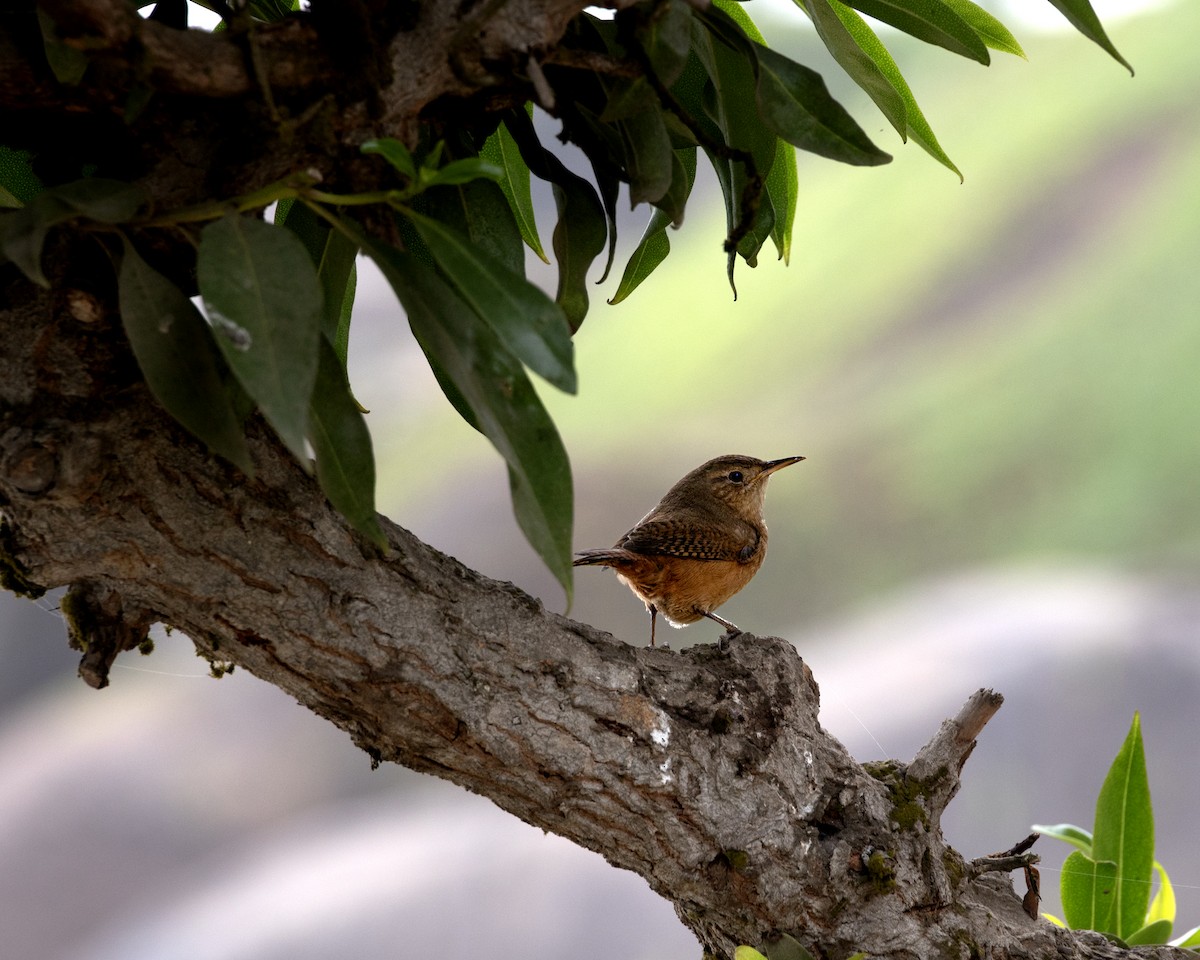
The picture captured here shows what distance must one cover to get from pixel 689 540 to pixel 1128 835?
815mm

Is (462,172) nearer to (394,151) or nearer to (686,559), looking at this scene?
(394,151)

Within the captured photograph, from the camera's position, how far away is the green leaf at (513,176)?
4.58 ft

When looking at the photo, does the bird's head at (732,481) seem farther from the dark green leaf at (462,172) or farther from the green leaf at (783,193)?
the dark green leaf at (462,172)

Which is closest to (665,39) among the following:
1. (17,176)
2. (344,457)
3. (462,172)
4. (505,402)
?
(462,172)

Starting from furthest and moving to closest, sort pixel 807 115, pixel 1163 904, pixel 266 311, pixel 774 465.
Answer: pixel 774 465 → pixel 1163 904 → pixel 807 115 → pixel 266 311

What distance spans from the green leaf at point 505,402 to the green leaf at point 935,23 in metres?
0.69

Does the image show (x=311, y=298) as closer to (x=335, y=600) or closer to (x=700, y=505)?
(x=335, y=600)

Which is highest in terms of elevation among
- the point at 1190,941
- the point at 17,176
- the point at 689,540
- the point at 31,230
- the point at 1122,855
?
the point at 17,176

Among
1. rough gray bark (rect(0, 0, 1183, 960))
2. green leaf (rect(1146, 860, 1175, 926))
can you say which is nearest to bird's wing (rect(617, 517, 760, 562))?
rough gray bark (rect(0, 0, 1183, 960))

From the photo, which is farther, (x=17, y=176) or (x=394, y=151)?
(x=17, y=176)

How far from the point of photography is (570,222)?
3.88 ft

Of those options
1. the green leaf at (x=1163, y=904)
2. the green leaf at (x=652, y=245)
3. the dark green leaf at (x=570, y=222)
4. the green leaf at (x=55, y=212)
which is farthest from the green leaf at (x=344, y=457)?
the green leaf at (x=1163, y=904)

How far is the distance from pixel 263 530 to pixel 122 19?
1.49 feet

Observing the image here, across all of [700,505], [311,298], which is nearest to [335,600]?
[311,298]
